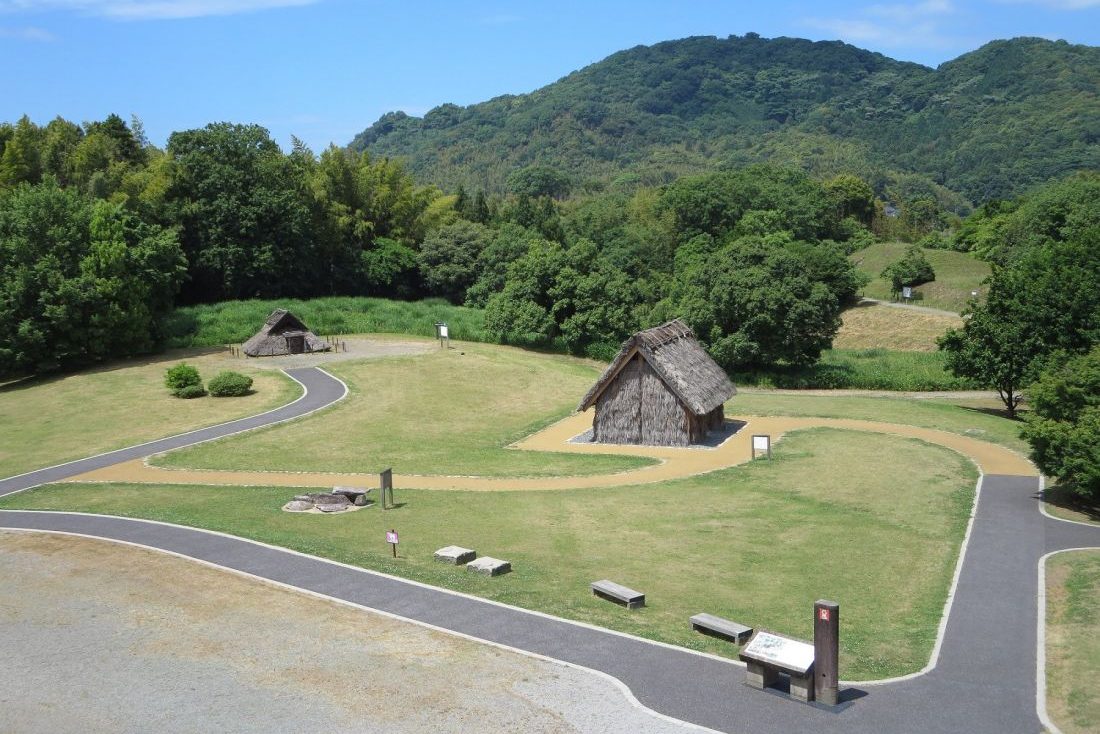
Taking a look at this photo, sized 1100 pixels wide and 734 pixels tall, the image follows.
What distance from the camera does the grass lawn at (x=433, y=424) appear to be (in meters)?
34.4

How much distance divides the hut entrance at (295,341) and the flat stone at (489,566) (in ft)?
132

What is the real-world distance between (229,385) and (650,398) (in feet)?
74.3

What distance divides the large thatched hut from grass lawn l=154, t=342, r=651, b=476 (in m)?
2.92

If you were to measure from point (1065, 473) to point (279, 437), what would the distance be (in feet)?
96.6

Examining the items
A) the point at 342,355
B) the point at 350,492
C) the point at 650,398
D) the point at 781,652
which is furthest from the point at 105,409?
the point at 781,652

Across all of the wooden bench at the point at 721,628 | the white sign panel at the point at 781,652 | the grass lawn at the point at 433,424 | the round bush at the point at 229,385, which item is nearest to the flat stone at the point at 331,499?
the grass lawn at the point at 433,424

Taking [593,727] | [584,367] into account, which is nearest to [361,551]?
[593,727]

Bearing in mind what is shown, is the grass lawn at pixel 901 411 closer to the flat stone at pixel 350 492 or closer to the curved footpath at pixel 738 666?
the curved footpath at pixel 738 666

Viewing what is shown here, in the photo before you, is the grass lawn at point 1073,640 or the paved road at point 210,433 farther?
the paved road at point 210,433

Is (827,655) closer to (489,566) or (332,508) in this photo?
(489,566)

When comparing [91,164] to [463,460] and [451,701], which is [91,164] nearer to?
[463,460]

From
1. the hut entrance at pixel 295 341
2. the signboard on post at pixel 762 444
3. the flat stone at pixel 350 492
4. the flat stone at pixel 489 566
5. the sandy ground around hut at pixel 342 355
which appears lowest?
the signboard on post at pixel 762 444

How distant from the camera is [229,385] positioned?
152 feet

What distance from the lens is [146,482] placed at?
105 feet
